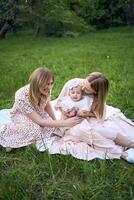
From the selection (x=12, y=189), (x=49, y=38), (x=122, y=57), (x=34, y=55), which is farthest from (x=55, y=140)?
(x=49, y=38)

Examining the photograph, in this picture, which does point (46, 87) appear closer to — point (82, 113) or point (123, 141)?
point (82, 113)

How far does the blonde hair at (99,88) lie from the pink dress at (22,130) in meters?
0.59

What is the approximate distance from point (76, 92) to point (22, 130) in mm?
766

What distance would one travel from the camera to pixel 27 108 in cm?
501

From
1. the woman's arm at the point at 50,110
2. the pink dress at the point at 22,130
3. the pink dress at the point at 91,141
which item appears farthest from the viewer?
the woman's arm at the point at 50,110

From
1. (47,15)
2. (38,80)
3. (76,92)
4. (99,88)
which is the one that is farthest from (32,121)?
(47,15)

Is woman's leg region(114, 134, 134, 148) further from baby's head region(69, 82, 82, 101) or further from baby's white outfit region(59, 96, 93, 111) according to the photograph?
baby's head region(69, 82, 82, 101)

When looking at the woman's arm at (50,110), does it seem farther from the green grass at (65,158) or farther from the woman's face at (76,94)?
the green grass at (65,158)

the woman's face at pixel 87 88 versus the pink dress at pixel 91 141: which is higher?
the woman's face at pixel 87 88

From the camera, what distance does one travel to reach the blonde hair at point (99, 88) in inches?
191

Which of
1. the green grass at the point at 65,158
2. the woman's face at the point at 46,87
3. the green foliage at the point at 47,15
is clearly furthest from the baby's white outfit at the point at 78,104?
the green foliage at the point at 47,15

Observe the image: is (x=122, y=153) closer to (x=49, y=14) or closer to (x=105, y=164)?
(x=105, y=164)

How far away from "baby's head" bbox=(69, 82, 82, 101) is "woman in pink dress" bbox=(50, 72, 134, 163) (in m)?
0.09

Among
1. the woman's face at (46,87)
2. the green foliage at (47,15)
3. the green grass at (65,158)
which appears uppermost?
the woman's face at (46,87)
